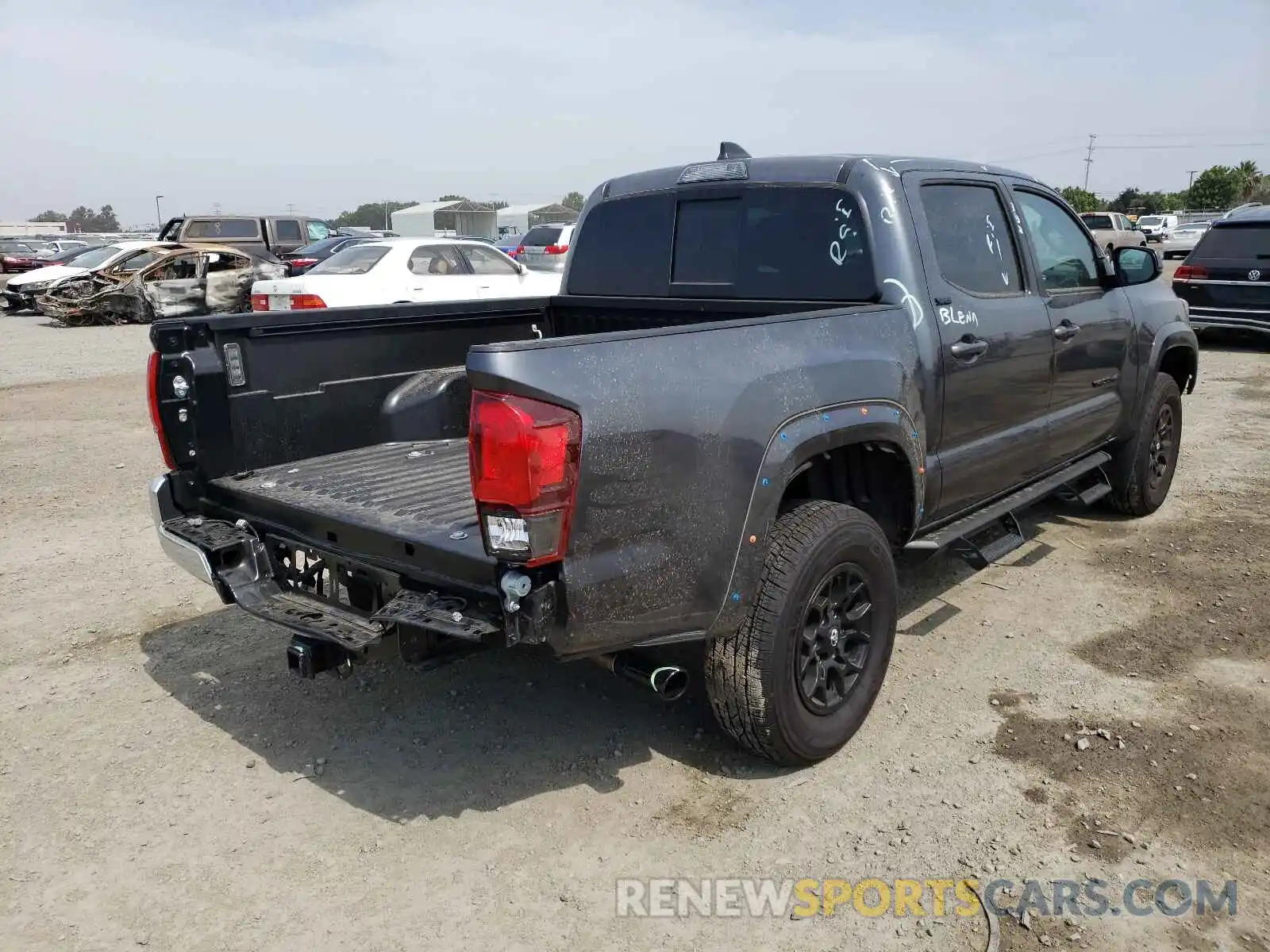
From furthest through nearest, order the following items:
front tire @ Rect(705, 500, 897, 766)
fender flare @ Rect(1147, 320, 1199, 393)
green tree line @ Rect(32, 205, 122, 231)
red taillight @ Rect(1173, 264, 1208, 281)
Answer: green tree line @ Rect(32, 205, 122, 231), red taillight @ Rect(1173, 264, 1208, 281), fender flare @ Rect(1147, 320, 1199, 393), front tire @ Rect(705, 500, 897, 766)

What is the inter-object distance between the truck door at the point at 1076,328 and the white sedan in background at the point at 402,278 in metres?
7.03

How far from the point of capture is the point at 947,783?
3.34 m

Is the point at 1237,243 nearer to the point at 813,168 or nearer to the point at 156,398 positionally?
the point at 813,168

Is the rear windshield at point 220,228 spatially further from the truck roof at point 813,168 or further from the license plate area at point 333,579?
the license plate area at point 333,579

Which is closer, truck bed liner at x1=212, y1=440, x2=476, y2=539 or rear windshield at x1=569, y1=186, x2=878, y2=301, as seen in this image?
truck bed liner at x1=212, y1=440, x2=476, y2=539

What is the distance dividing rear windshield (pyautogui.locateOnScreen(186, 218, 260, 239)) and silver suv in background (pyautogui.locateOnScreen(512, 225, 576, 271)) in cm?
674

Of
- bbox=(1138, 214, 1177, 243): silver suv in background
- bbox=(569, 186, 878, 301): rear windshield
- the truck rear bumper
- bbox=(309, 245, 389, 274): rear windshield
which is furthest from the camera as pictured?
bbox=(1138, 214, 1177, 243): silver suv in background

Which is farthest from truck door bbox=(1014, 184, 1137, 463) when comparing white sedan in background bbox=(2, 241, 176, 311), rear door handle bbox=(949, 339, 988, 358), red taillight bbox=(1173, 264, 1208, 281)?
white sedan in background bbox=(2, 241, 176, 311)

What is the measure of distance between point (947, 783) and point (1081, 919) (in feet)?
2.25

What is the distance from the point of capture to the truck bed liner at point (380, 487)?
10.6 feet

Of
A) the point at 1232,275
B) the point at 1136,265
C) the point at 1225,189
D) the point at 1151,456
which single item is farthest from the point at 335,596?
the point at 1225,189

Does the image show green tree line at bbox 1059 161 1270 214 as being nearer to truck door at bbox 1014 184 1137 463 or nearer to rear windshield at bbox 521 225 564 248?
rear windshield at bbox 521 225 564 248

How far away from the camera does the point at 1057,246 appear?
16.0ft

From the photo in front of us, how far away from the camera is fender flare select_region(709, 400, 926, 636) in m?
2.98
